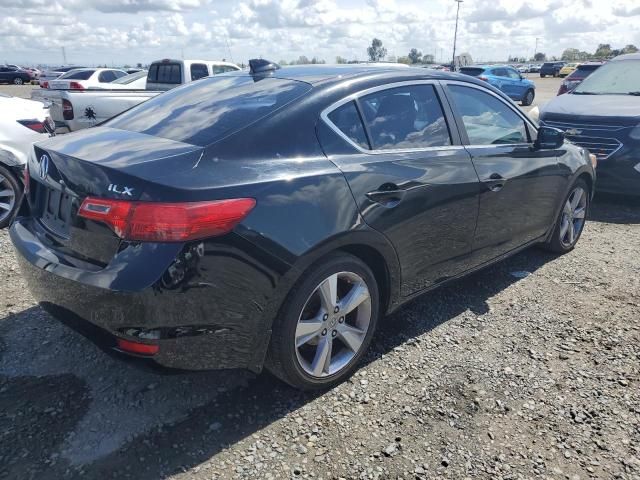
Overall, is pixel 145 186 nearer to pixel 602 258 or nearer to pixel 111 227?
pixel 111 227

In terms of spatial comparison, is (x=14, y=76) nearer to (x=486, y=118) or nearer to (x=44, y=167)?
(x=44, y=167)

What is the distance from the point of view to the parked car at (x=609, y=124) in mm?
6398

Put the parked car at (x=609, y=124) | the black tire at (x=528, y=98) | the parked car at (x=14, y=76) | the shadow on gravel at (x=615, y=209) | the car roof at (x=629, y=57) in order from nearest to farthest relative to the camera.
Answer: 1. the shadow on gravel at (x=615, y=209)
2. the parked car at (x=609, y=124)
3. the car roof at (x=629, y=57)
4. the black tire at (x=528, y=98)
5. the parked car at (x=14, y=76)

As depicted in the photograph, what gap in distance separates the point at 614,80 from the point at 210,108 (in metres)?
7.30

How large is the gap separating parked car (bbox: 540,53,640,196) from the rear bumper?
486cm

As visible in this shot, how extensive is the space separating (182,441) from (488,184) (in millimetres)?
2487

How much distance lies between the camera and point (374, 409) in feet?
8.97

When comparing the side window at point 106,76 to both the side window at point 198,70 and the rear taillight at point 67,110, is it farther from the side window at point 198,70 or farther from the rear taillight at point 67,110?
the rear taillight at point 67,110

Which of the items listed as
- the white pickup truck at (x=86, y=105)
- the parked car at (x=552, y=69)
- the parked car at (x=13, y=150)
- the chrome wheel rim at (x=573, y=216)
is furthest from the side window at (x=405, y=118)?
the parked car at (x=552, y=69)

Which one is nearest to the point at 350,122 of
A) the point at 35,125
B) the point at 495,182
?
the point at 495,182

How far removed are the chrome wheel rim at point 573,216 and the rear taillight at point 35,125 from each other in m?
5.28

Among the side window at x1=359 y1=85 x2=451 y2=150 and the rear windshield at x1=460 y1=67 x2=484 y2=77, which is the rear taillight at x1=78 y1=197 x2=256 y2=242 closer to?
the side window at x1=359 y1=85 x2=451 y2=150

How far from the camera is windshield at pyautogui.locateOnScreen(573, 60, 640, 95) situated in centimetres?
753

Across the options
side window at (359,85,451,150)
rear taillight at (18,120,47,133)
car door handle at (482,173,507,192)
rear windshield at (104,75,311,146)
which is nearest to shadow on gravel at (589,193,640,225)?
car door handle at (482,173,507,192)
